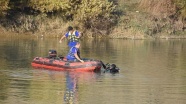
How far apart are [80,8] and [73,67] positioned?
28.8m

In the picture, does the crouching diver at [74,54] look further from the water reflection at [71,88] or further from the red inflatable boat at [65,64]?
the water reflection at [71,88]

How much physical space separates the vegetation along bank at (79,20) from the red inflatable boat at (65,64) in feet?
79.4

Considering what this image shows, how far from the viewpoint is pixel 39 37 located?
51312mm

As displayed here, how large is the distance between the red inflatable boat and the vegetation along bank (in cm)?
2420

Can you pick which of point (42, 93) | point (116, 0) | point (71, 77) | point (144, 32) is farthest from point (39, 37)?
point (42, 93)

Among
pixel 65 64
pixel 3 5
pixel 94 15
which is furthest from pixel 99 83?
pixel 94 15

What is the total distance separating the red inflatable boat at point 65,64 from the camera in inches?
1013

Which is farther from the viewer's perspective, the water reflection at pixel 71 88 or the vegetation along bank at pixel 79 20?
the vegetation along bank at pixel 79 20

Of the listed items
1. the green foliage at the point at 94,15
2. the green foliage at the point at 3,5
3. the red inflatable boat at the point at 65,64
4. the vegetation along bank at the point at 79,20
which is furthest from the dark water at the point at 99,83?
the green foliage at the point at 94,15

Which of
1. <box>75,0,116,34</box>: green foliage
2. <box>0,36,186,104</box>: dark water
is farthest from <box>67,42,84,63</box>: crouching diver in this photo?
<box>75,0,116,34</box>: green foliage

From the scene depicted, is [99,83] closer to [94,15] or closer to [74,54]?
[74,54]

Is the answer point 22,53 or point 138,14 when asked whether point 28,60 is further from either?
point 138,14

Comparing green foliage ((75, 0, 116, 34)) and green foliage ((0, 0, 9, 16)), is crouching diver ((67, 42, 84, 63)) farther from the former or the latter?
green foliage ((75, 0, 116, 34))

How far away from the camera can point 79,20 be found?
53.8 metres
